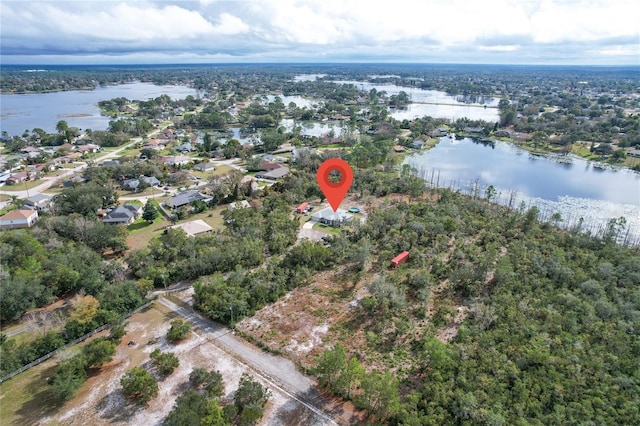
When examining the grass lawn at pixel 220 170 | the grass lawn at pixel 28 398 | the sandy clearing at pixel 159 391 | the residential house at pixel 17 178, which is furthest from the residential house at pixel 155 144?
the grass lawn at pixel 28 398

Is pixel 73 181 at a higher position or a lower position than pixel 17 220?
higher

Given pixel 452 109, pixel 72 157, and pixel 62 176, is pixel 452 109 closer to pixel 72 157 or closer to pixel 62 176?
pixel 72 157

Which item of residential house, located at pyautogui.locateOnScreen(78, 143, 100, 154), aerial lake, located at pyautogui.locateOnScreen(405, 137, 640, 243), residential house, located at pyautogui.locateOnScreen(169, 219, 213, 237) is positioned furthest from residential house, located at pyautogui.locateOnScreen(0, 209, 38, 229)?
aerial lake, located at pyautogui.locateOnScreen(405, 137, 640, 243)

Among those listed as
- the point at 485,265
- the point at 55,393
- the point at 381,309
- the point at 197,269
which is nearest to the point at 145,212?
the point at 197,269

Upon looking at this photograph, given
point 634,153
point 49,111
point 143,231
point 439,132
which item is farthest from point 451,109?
point 49,111

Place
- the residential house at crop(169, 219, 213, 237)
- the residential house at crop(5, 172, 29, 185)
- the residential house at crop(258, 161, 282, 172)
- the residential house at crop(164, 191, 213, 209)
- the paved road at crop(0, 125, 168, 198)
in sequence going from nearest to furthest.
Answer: the residential house at crop(169, 219, 213, 237)
the residential house at crop(164, 191, 213, 209)
the paved road at crop(0, 125, 168, 198)
the residential house at crop(5, 172, 29, 185)
the residential house at crop(258, 161, 282, 172)

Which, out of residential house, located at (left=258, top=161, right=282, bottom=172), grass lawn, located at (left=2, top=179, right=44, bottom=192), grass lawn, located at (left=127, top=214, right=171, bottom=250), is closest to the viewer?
grass lawn, located at (left=127, top=214, right=171, bottom=250)

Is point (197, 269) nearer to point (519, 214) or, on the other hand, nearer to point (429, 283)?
point (429, 283)

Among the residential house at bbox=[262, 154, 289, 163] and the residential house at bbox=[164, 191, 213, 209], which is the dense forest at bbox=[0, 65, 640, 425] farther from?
the residential house at bbox=[262, 154, 289, 163]
